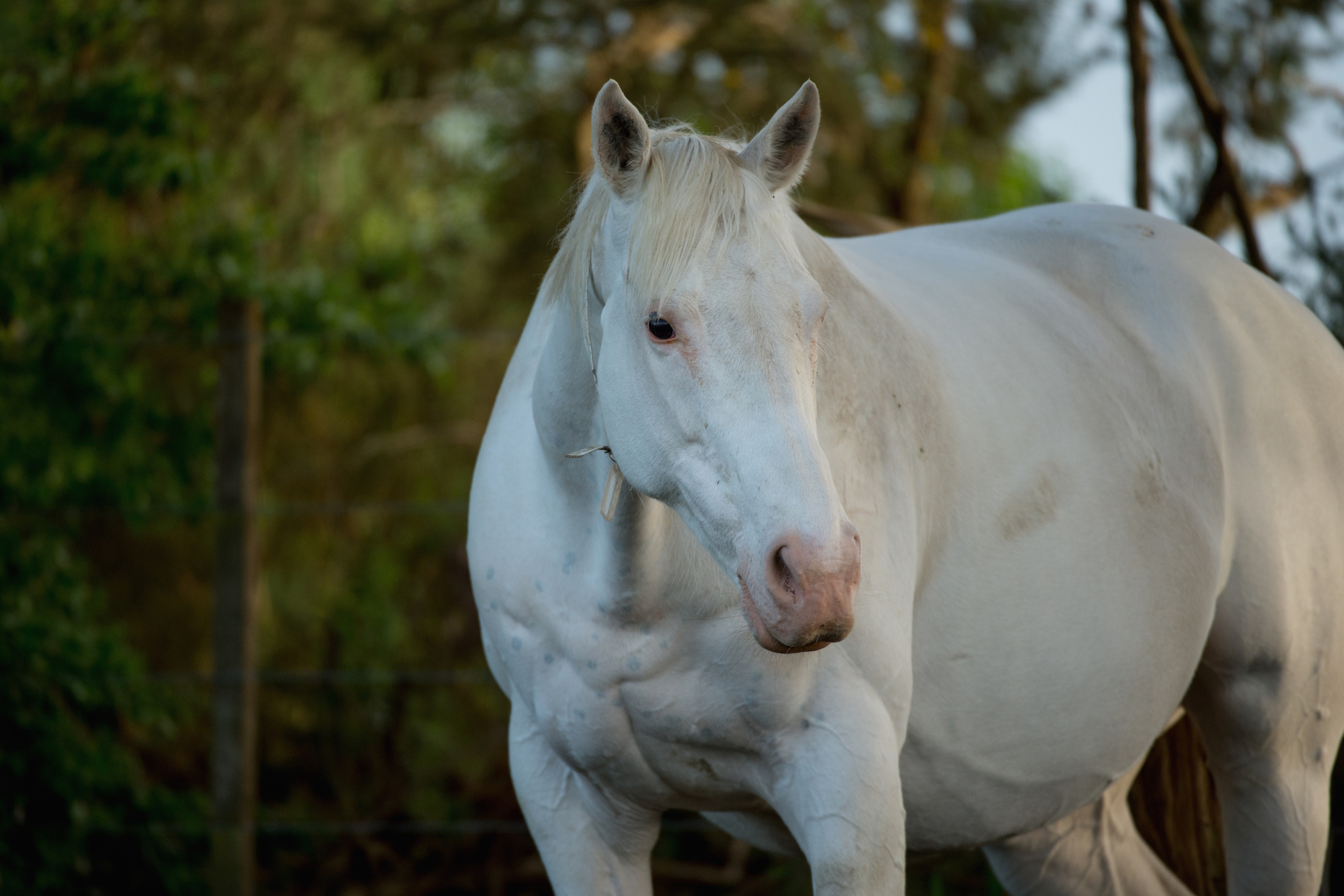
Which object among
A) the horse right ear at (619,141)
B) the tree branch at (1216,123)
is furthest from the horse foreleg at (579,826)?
the tree branch at (1216,123)

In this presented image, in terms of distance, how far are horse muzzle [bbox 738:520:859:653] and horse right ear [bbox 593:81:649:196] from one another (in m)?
0.53

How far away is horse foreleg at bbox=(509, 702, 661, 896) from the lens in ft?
5.84

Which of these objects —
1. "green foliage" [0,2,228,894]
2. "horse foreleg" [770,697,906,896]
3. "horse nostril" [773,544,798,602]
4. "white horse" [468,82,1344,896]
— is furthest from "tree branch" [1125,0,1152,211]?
"green foliage" [0,2,228,894]

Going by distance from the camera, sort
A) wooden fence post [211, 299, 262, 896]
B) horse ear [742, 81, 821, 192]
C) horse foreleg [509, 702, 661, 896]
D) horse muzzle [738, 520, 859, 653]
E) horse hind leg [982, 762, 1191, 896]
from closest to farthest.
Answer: horse muzzle [738, 520, 859, 653] < horse ear [742, 81, 821, 192] < horse foreleg [509, 702, 661, 896] < horse hind leg [982, 762, 1191, 896] < wooden fence post [211, 299, 262, 896]

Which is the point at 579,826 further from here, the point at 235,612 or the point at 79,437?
the point at 79,437

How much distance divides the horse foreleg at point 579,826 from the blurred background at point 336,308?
966 mm

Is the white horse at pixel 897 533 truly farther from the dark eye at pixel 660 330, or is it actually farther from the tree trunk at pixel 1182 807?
the tree trunk at pixel 1182 807

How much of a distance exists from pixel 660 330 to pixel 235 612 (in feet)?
8.09

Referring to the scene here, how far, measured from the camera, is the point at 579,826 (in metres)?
1.79

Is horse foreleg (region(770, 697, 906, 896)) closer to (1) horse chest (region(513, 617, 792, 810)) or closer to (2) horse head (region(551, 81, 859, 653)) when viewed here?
(1) horse chest (region(513, 617, 792, 810))

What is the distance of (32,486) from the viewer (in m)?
3.56

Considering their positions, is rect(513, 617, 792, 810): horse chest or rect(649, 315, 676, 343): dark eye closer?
rect(649, 315, 676, 343): dark eye

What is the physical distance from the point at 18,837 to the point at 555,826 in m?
2.09

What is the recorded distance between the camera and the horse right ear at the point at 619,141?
1378 mm
